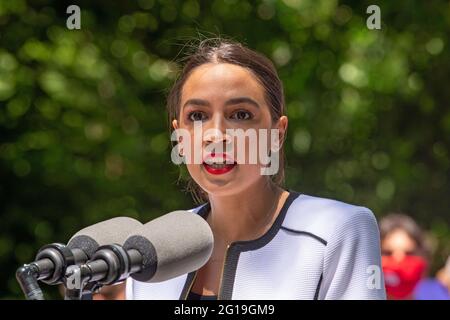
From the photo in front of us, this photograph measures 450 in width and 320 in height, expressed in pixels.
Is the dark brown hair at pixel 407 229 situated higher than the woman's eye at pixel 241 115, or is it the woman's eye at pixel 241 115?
the woman's eye at pixel 241 115

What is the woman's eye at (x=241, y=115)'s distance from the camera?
152 centimetres

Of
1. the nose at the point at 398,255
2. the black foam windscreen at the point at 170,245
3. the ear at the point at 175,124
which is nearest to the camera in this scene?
the black foam windscreen at the point at 170,245

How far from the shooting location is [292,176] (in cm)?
347

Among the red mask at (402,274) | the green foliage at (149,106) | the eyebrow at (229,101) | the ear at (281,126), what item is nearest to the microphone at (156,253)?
the eyebrow at (229,101)

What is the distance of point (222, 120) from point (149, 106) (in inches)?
84.0

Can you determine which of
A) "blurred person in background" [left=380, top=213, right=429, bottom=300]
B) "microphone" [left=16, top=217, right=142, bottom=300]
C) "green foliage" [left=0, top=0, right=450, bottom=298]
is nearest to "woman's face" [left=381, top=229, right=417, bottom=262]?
"blurred person in background" [left=380, top=213, right=429, bottom=300]

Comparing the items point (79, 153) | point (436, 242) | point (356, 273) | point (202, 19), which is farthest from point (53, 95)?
point (356, 273)

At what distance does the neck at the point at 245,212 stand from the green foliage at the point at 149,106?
186cm

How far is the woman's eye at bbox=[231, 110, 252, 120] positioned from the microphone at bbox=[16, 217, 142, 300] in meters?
0.27

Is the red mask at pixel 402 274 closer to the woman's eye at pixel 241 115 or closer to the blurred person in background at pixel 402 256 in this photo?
the blurred person in background at pixel 402 256

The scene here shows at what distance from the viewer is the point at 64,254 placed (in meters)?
1.19

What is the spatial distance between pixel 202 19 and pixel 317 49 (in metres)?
0.50

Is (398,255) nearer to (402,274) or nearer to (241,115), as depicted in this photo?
(402,274)
